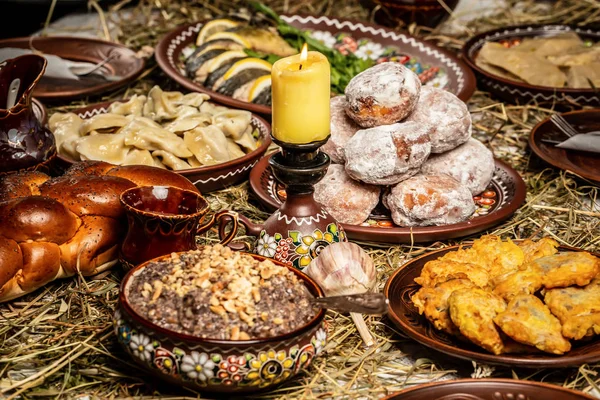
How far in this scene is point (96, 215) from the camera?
6.93ft

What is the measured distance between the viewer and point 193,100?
299 centimetres

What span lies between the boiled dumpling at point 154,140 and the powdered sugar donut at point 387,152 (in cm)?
62

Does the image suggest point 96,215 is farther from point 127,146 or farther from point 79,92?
point 79,92

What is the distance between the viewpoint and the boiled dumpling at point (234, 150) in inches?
109

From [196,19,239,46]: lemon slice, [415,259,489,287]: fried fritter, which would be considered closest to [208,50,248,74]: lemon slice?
[196,19,239,46]: lemon slice

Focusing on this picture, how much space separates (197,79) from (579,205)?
69.4 inches

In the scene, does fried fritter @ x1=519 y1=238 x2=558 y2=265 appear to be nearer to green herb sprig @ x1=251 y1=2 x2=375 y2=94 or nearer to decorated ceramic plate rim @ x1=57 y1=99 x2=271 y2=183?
decorated ceramic plate rim @ x1=57 y1=99 x2=271 y2=183

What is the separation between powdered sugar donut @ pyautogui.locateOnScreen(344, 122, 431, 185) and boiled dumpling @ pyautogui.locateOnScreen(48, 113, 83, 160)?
98cm

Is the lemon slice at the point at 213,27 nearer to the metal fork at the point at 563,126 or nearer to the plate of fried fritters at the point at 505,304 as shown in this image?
the metal fork at the point at 563,126

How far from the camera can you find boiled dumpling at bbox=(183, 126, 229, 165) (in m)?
2.69

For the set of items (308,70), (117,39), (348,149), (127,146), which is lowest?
(117,39)

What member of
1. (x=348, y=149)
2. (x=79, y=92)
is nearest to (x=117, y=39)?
(x=79, y=92)

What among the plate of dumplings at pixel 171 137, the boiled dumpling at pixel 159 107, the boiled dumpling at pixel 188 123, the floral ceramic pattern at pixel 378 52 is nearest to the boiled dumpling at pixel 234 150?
the plate of dumplings at pixel 171 137

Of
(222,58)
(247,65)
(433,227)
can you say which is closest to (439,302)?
(433,227)
